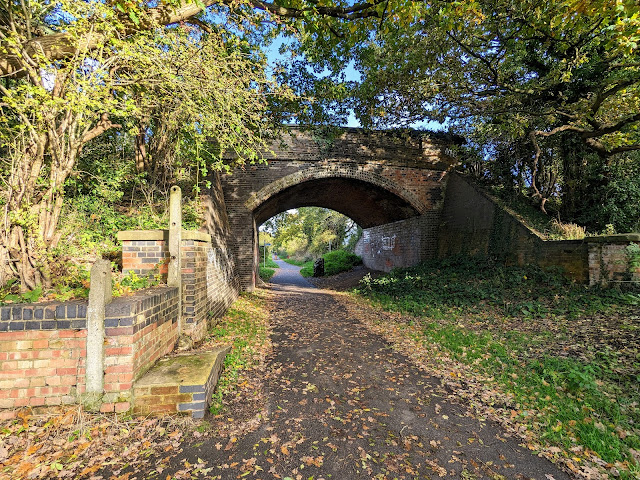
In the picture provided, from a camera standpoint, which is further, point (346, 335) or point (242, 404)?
point (346, 335)

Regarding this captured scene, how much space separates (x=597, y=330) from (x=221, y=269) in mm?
7414

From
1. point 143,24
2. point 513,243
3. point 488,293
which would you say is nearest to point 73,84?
point 143,24

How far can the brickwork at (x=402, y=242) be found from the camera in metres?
12.1

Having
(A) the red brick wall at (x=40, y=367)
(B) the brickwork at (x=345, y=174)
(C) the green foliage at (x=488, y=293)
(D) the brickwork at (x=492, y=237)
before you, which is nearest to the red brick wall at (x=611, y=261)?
(D) the brickwork at (x=492, y=237)

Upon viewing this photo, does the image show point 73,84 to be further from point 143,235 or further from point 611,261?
point 611,261

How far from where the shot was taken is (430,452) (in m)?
2.51

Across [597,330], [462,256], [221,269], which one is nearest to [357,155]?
[462,256]

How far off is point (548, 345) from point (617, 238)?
11.1 feet

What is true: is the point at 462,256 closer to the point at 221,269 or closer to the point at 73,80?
the point at 221,269

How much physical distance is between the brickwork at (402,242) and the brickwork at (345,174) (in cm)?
55

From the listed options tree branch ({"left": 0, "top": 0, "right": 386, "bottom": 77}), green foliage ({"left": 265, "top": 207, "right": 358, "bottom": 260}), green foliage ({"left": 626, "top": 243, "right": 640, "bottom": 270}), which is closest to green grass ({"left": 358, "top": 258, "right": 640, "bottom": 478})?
green foliage ({"left": 626, "top": 243, "right": 640, "bottom": 270})

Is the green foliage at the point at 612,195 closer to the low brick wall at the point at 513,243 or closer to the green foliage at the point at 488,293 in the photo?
the low brick wall at the point at 513,243

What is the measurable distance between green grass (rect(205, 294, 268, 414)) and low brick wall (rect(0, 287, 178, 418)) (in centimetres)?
97

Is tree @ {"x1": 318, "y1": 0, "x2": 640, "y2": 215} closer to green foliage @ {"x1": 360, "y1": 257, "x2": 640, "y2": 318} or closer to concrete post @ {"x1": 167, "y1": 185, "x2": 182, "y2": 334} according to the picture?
green foliage @ {"x1": 360, "y1": 257, "x2": 640, "y2": 318}
